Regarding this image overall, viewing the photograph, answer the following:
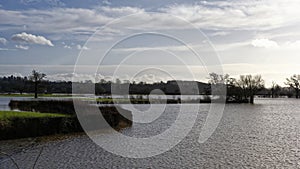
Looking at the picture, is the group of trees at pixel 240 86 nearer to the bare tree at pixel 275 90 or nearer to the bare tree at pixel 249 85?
the bare tree at pixel 249 85

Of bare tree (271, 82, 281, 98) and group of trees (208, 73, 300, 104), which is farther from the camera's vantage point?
bare tree (271, 82, 281, 98)

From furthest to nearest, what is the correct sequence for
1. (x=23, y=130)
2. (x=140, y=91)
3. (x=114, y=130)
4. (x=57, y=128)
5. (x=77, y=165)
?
(x=140, y=91) → (x=114, y=130) → (x=57, y=128) → (x=23, y=130) → (x=77, y=165)

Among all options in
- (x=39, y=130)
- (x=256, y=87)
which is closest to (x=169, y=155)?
(x=39, y=130)

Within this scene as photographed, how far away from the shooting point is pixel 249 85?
9325cm

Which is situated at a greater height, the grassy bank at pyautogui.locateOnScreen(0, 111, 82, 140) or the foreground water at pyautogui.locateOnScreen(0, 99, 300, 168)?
the grassy bank at pyautogui.locateOnScreen(0, 111, 82, 140)

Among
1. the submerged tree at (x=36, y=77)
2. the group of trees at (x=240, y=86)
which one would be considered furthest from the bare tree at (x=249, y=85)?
the submerged tree at (x=36, y=77)

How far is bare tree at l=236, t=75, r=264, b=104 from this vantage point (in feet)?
299

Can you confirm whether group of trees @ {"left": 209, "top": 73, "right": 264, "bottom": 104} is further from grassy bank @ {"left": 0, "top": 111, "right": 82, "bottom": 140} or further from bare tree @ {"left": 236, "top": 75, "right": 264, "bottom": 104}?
grassy bank @ {"left": 0, "top": 111, "right": 82, "bottom": 140}

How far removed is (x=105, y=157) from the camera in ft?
56.1

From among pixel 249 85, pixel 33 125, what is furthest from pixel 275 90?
pixel 33 125

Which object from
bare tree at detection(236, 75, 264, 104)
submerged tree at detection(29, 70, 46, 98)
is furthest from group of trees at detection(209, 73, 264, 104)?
submerged tree at detection(29, 70, 46, 98)

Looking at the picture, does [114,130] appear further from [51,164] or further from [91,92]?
[91,92]

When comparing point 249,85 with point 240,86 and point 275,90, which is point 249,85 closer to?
point 240,86

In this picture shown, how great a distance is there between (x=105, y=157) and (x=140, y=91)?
6998 cm
